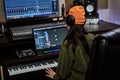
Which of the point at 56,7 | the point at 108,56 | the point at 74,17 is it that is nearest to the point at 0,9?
the point at 56,7

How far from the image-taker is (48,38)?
2.50 m

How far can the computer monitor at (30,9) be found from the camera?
2.54 m

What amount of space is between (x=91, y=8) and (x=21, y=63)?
1.18 m

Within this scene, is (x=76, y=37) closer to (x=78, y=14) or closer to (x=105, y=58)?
(x=78, y=14)

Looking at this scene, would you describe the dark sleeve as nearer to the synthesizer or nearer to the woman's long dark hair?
the woman's long dark hair

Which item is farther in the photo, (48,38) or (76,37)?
(48,38)

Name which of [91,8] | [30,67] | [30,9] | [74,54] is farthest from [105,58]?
[91,8]

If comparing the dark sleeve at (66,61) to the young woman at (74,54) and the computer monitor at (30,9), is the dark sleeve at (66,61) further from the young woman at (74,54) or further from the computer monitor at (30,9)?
the computer monitor at (30,9)

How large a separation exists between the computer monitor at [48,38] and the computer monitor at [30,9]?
30 cm

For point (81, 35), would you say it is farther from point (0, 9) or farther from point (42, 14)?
point (0, 9)

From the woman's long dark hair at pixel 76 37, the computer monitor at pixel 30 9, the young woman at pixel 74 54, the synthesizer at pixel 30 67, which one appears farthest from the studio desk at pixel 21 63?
the woman's long dark hair at pixel 76 37

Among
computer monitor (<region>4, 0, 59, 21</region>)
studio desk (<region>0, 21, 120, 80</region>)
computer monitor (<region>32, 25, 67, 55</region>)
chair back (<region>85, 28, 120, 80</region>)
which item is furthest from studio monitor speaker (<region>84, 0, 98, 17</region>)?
chair back (<region>85, 28, 120, 80</region>)

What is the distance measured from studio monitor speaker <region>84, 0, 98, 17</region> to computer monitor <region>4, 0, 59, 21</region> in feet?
1.35

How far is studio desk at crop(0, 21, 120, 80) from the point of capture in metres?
2.27
